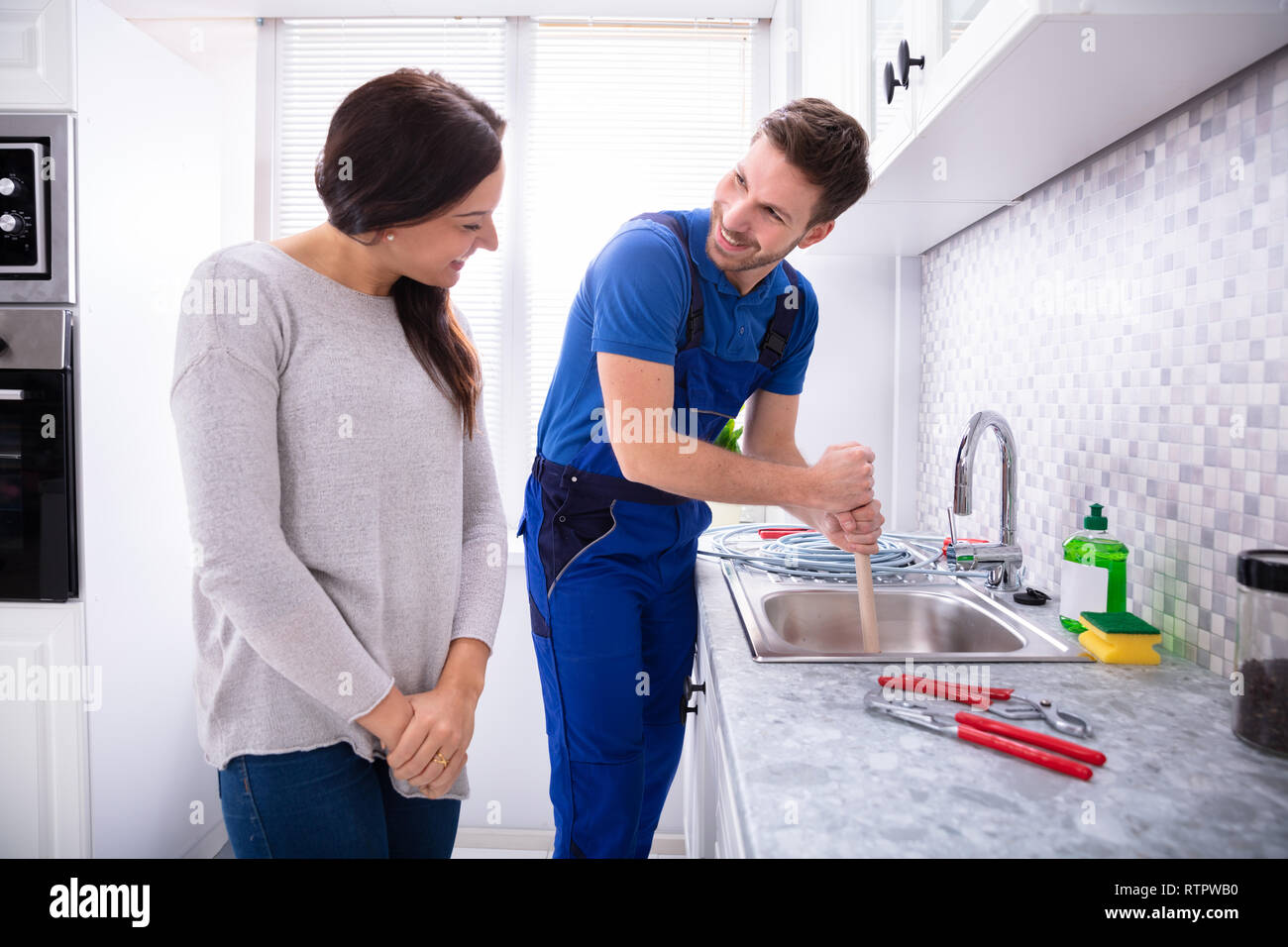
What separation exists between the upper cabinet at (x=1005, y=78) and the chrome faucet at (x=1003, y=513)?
0.43 meters

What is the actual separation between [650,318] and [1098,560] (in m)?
0.70

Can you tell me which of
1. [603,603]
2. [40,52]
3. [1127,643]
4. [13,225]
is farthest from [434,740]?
[40,52]

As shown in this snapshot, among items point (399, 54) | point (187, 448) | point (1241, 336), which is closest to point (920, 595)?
point (1241, 336)

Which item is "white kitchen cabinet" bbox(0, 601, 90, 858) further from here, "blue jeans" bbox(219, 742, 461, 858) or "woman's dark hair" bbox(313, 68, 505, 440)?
"woman's dark hair" bbox(313, 68, 505, 440)

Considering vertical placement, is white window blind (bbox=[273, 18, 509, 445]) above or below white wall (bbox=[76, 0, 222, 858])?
above

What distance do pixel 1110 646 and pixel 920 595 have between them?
41 cm

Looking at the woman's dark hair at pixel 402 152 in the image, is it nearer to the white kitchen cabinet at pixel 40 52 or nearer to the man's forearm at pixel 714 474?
the man's forearm at pixel 714 474

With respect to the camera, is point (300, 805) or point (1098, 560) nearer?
point (300, 805)

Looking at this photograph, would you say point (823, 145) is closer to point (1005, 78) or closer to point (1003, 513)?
point (1005, 78)

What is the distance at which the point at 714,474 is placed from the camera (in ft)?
3.70

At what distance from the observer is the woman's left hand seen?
2.86 feet

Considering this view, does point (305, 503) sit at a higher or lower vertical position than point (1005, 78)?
lower

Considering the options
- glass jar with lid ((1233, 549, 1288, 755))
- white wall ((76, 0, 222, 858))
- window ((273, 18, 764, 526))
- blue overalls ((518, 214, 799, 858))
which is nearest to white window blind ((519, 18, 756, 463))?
window ((273, 18, 764, 526))

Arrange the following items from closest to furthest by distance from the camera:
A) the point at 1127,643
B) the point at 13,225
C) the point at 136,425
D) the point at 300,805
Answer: the point at 300,805 → the point at 1127,643 → the point at 13,225 → the point at 136,425
